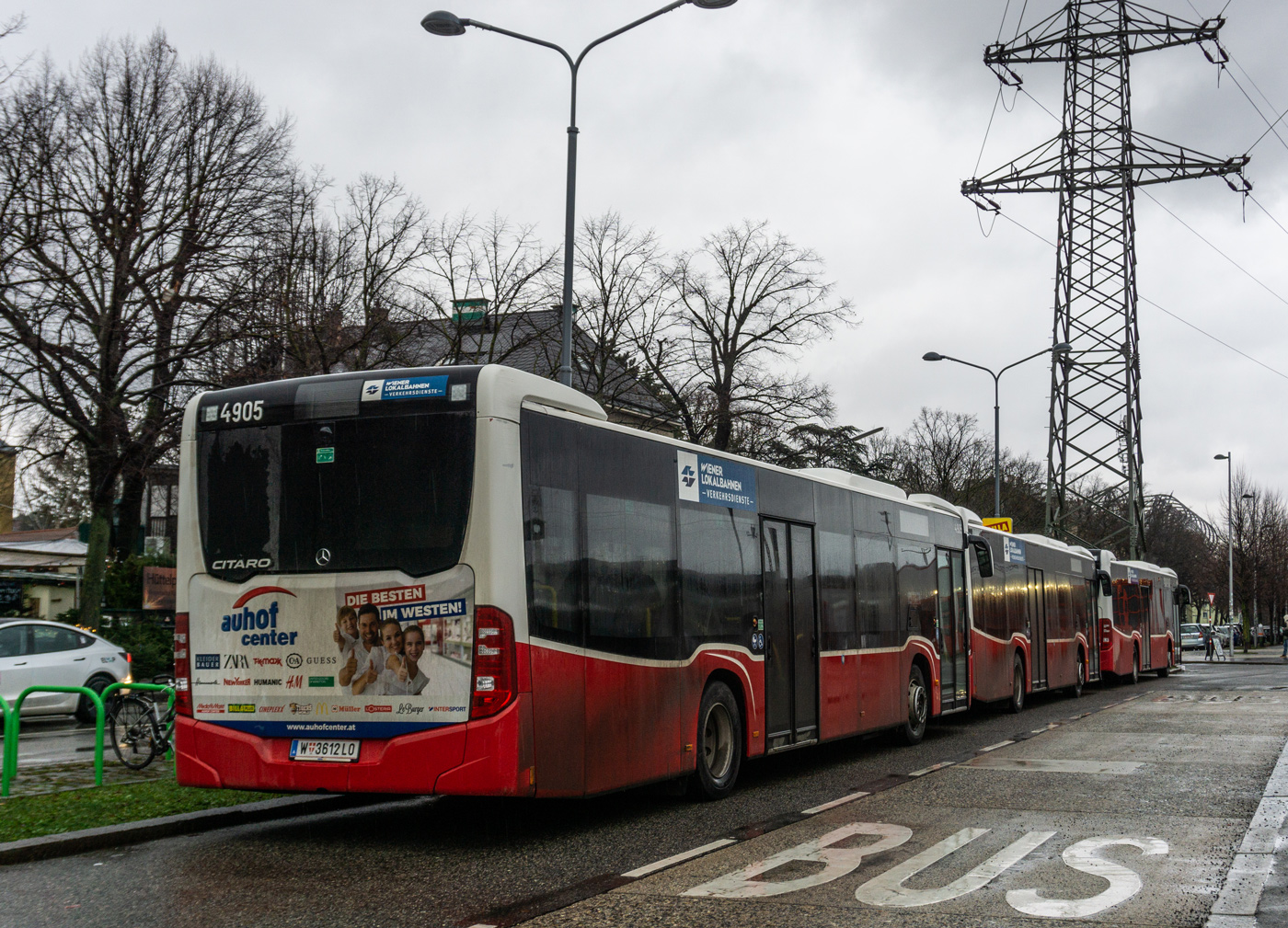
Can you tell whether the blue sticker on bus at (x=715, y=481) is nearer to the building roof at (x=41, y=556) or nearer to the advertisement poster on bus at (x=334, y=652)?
the advertisement poster on bus at (x=334, y=652)

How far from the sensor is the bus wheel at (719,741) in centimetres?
1077

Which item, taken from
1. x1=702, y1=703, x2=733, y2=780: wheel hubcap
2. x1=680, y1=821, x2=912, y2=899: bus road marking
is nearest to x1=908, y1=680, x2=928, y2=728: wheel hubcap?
x1=702, y1=703, x2=733, y2=780: wheel hubcap

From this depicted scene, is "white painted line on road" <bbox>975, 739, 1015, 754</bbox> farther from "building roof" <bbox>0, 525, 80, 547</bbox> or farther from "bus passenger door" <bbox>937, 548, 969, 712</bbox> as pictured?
"building roof" <bbox>0, 525, 80, 547</bbox>

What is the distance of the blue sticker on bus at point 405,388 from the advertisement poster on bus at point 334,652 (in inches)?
47.2

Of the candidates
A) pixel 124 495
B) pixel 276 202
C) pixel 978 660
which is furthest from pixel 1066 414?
pixel 124 495

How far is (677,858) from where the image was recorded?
26.6 feet

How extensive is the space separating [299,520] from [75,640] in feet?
37.4

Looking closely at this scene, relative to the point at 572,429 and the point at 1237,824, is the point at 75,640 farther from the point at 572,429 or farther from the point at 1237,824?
the point at 1237,824

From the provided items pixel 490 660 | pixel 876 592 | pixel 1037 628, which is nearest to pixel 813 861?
pixel 490 660

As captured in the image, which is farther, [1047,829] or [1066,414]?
[1066,414]

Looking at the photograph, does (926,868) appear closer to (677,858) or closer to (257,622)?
(677,858)

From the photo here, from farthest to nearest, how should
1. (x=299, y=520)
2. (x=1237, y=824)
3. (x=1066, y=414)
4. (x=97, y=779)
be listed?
(x=1066, y=414), (x=97, y=779), (x=1237, y=824), (x=299, y=520)

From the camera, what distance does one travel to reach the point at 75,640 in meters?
18.2

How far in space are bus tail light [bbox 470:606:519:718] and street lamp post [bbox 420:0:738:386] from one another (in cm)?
779
